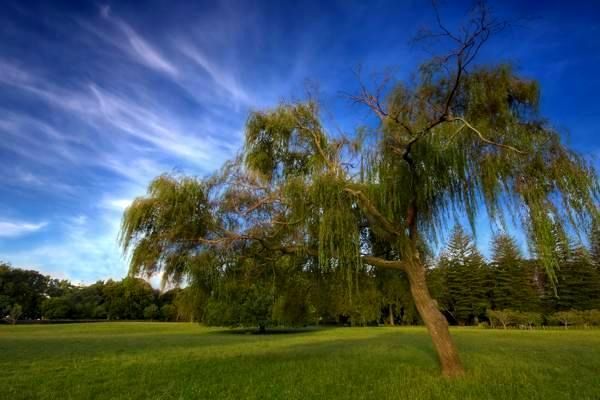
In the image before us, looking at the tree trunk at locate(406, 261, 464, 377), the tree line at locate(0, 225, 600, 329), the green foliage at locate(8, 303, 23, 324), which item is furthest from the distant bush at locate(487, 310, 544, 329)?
the green foliage at locate(8, 303, 23, 324)

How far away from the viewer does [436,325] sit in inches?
329

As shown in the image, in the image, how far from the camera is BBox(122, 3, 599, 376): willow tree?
636 centimetres

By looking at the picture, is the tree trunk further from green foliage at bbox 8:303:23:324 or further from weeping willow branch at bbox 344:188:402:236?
green foliage at bbox 8:303:23:324

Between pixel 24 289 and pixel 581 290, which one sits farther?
pixel 24 289

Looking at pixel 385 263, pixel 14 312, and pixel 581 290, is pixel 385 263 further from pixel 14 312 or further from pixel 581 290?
pixel 14 312

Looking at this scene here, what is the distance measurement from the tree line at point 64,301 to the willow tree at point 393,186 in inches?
2784

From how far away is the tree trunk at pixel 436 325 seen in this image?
8.23 m

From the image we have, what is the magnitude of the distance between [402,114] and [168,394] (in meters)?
8.12

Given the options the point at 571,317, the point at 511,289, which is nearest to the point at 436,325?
the point at 571,317

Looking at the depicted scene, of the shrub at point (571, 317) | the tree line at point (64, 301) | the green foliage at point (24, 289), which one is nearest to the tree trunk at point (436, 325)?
the shrub at point (571, 317)

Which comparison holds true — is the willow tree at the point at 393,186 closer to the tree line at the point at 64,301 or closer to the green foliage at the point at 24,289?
the tree line at the point at 64,301

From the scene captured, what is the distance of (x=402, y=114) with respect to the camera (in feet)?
26.7

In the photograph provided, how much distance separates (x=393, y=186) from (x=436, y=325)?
364 cm

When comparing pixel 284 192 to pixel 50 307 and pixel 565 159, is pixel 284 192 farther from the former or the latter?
pixel 50 307
